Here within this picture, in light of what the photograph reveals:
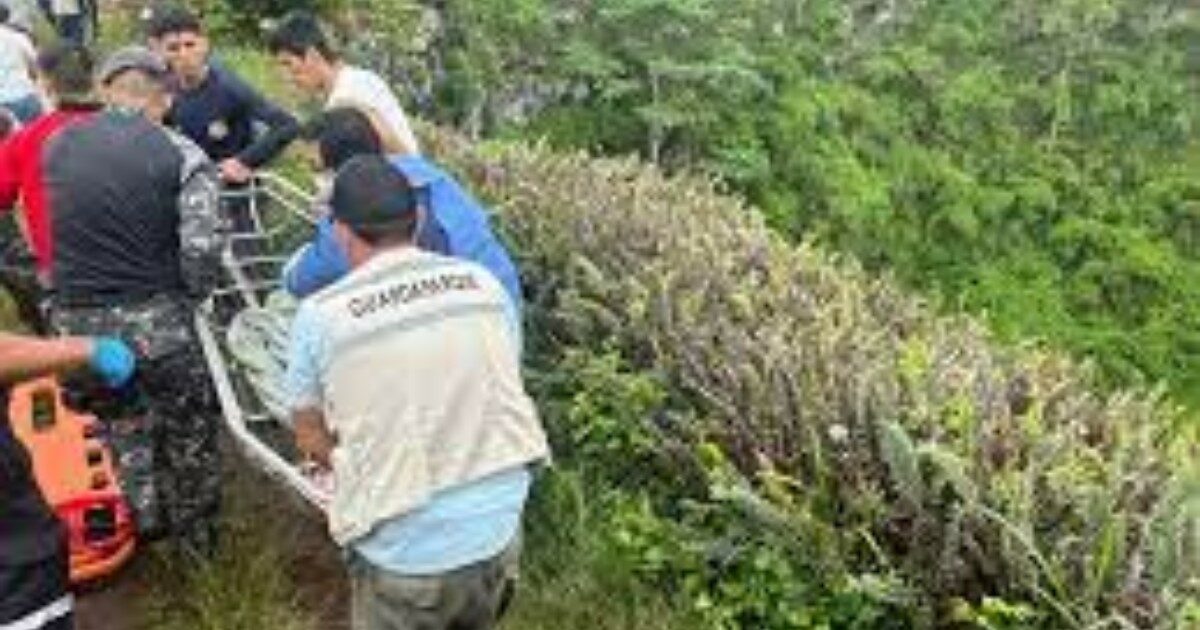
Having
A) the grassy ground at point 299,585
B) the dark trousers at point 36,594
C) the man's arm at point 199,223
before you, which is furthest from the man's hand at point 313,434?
the man's arm at point 199,223

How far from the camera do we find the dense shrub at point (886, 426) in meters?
4.11

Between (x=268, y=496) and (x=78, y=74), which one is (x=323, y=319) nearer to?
(x=78, y=74)

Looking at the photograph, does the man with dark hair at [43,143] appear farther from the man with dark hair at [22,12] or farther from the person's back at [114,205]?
the man with dark hair at [22,12]

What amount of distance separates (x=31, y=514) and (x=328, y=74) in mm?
3172

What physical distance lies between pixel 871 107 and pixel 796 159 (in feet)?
11.7

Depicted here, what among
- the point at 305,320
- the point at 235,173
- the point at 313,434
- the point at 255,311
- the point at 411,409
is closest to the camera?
the point at 411,409

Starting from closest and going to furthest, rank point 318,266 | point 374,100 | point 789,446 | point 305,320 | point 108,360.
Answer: point 108,360 < point 305,320 < point 789,446 < point 318,266 < point 374,100

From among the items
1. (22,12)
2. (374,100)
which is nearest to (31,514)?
(374,100)

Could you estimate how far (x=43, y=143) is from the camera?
5.44 m

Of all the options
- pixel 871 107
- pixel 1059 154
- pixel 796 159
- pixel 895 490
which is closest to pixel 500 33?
pixel 796 159

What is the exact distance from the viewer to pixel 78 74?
5.59 m

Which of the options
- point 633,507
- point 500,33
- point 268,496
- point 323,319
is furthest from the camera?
point 500,33

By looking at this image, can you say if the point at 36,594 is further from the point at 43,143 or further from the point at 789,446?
the point at 43,143

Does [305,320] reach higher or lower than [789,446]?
higher
